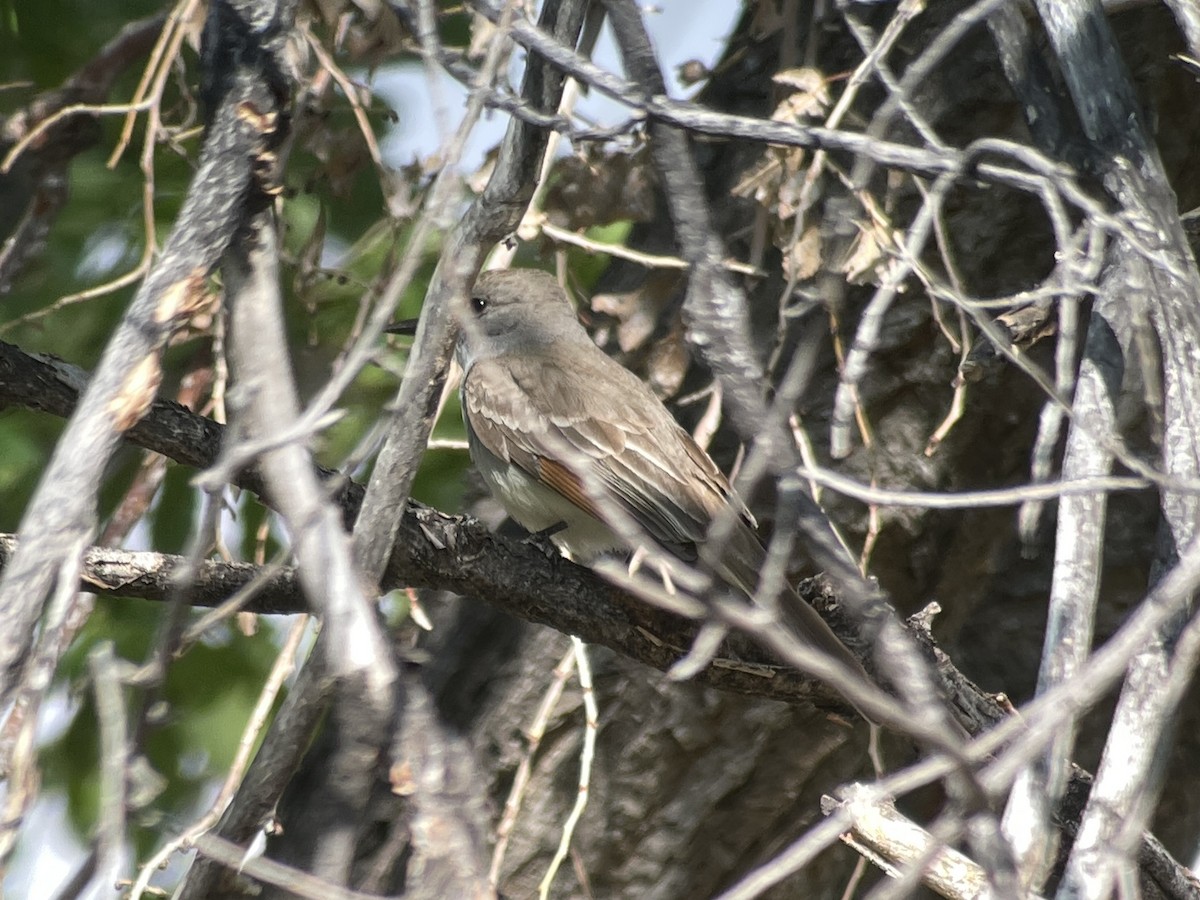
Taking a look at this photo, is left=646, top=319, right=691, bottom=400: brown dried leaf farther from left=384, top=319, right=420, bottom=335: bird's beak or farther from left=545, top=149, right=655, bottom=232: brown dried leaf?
left=384, top=319, right=420, bottom=335: bird's beak

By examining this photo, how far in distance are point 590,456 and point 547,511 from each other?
0.77ft

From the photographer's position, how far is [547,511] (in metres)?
4.38

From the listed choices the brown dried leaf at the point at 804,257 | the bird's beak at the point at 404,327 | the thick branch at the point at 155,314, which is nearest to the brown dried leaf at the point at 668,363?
the brown dried leaf at the point at 804,257

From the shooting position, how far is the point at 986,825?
1519mm

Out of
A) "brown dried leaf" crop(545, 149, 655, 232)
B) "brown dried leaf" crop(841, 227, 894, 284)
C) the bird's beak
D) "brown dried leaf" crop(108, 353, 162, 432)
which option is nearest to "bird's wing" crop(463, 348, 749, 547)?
the bird's beak

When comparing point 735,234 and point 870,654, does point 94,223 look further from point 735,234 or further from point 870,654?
point 870,654

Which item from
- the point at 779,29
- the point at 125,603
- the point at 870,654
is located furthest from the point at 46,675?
the point at 779,29

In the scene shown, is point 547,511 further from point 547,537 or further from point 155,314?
point 155,314

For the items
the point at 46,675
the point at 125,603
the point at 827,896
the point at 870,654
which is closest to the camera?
the point at 46,675

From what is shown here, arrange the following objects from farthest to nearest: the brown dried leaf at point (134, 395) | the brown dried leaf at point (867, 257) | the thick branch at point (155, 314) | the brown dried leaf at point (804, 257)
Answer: the brown dried leaf at point (804, 257), the brown dried leaf at point (867, 257), the brown dried leaf at point (134, 395), the thick branch at point (155, 314)

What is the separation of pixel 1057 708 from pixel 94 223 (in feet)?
12.9

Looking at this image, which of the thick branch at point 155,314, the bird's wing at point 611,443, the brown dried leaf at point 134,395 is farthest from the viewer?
the bird's wing at point 611,443

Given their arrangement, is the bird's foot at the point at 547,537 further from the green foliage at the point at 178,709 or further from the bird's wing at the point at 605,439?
the green foliage at the point at 178,709

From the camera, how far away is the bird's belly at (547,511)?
434cm
